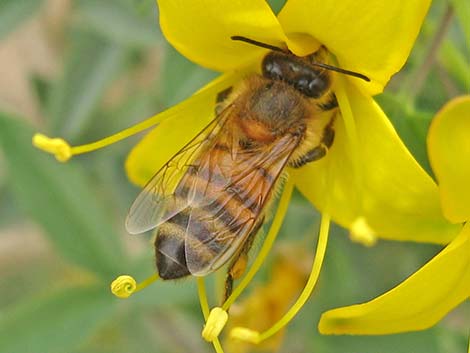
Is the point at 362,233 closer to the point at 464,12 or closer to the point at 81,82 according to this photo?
the point at 464,12

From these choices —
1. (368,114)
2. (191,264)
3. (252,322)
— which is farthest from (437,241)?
(252,322)

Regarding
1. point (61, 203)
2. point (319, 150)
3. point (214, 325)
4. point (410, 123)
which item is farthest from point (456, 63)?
point (61, 203)

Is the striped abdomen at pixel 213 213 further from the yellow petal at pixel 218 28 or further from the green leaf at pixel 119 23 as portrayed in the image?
the green leaf at pixel 119 23

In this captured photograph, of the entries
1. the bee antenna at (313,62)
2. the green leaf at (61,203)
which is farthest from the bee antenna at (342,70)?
the green leaf at (61,203)

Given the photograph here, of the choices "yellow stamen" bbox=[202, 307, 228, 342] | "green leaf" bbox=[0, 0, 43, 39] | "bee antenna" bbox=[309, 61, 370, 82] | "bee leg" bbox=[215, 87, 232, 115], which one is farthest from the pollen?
"green leaf" bbox=[0, 0, 43, 39]

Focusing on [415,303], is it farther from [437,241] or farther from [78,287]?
[78,287]

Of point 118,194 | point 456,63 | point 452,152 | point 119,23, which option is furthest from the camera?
point 118,194
